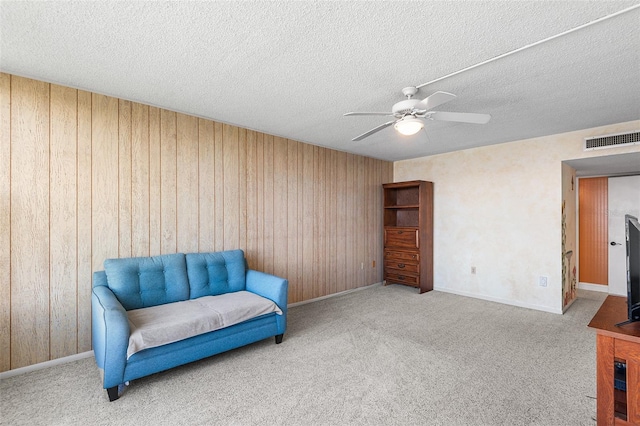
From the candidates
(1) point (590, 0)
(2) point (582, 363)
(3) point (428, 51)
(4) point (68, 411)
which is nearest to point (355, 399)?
(4) point (68, 411)

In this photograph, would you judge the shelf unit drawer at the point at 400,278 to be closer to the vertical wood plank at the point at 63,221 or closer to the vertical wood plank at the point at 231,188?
the vertical wood plank at the point at 231,188

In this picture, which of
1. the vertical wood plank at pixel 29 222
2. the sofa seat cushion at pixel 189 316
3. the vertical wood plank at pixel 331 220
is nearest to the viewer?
the sofa seat cushion at pixel 189 316

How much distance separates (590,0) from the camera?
5.12ft

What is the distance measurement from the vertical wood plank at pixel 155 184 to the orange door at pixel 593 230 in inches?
268

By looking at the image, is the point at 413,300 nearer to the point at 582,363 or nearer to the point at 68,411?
the point at 582,363

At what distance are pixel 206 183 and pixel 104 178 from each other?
0.97 metres

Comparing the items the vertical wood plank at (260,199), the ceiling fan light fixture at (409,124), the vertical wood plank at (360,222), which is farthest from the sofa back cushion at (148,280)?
the vertical wood plank at (360,222)

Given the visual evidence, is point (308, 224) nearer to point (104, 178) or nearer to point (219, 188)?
point (219, 188)

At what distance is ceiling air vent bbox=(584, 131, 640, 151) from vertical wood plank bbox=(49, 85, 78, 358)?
5597 millimetres

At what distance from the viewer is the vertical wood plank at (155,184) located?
311cm

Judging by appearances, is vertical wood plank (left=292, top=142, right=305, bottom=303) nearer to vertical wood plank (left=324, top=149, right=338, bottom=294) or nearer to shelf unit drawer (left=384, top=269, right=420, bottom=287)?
vertical wood plank (left=324, top=149, right=338, bottom=294)

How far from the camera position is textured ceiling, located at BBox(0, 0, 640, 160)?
5.44 feet

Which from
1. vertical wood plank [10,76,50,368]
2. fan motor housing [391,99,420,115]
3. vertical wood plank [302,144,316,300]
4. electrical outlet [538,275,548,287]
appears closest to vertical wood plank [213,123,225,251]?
vertical wood plank [302,144,316,300]

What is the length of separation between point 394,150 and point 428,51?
9.86 ft
